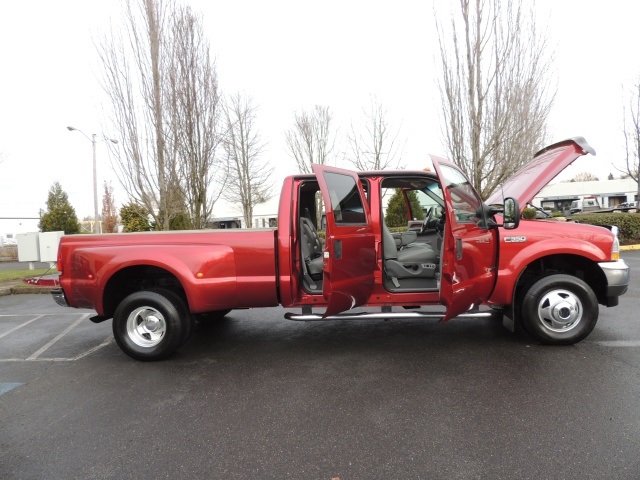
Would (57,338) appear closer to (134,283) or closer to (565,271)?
(134,283)

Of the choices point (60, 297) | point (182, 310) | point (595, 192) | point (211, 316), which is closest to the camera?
point (182, 310)

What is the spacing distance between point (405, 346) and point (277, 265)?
170cm

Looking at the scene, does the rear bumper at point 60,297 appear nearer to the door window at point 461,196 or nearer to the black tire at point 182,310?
the black tire at point 182,310

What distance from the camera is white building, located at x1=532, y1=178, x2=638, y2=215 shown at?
4256 cm

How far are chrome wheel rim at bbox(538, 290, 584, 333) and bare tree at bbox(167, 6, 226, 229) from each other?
913 cm

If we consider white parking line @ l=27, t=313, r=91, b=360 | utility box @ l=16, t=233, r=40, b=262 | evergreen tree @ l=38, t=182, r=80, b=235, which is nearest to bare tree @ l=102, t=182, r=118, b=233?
evergreen tree @ l=38, t=182, r=80, b=235

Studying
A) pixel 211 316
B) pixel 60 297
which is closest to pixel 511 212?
pixel 211 316

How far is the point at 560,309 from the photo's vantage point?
3.91 meters

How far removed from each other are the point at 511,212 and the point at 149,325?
3850mm

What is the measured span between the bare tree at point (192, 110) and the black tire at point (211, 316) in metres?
5.83

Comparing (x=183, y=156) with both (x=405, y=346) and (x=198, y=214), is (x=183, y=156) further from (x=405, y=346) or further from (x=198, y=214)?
(x=405, y=346)

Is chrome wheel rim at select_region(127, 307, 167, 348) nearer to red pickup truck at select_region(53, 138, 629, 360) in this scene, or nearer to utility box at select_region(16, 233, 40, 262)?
red pickup truck at select_region(53, 138, 629, 360)

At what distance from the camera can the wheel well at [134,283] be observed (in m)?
4.17

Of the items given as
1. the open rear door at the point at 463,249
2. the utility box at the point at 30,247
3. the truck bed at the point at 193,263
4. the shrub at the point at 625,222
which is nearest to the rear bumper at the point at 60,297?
the truck bed at the point at 193,263
